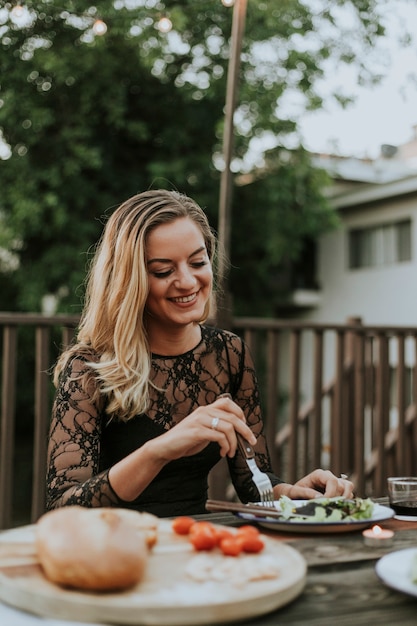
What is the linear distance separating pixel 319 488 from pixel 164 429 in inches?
16.3

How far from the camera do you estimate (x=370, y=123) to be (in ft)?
34.7

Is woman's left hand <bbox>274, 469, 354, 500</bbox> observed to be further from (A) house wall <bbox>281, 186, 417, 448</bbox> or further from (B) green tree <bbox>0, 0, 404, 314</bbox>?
(A) house wall <bbox>281, 186, 417, 448</bbox>

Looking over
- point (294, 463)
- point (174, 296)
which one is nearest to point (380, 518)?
point (174, 296)

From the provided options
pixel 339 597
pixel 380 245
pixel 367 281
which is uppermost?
pixel 380 245

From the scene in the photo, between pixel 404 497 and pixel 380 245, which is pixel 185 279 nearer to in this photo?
pixel 404 497

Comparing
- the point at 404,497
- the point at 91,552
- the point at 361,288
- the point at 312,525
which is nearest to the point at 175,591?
A: the point at 91,552

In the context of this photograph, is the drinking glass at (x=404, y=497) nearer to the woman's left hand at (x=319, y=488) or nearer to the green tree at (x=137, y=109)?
the woman's left hand at (x=319, y=488)

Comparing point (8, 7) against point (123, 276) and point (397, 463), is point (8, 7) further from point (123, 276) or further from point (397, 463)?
point (123, 276)

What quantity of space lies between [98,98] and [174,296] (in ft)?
31.2

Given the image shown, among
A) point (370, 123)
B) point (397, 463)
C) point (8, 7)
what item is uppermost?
point (8, 7)

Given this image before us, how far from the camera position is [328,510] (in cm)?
128

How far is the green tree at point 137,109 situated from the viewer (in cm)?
1045

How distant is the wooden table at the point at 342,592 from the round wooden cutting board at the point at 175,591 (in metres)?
0.02

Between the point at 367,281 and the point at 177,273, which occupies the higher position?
the point at 367,281
